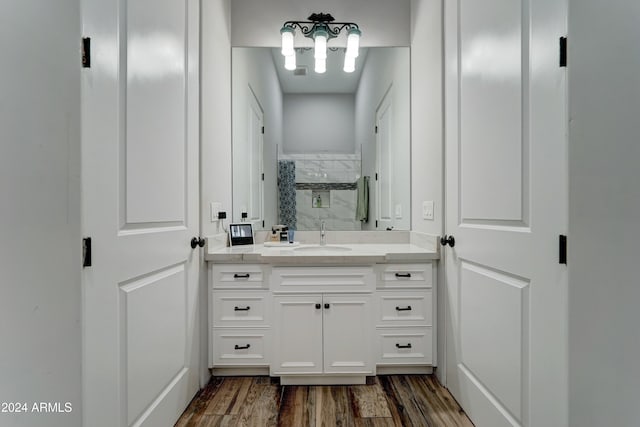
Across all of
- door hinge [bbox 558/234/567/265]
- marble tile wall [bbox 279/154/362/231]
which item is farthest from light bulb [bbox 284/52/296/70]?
door hinge [bbox 558/234/567/265]

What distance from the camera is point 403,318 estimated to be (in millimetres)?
2018

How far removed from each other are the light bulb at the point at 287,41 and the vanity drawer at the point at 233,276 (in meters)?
1.58

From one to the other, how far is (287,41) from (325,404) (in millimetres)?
2398

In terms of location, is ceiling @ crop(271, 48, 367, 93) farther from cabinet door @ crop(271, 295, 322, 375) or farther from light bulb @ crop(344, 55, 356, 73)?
cabinet door @ crop(271, 295, 322, 375)

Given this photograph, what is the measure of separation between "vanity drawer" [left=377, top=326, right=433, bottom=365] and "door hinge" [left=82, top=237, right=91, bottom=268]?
1.59m

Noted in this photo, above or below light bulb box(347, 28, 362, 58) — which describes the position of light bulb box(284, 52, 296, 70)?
below

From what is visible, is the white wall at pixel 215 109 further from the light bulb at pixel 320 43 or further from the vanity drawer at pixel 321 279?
the light bulb at pixel 320 43

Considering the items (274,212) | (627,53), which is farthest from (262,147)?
(627,53)

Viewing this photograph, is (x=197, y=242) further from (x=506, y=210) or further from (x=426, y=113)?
(x=426, y=113)

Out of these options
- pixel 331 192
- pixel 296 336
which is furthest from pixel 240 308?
pixel 331 192

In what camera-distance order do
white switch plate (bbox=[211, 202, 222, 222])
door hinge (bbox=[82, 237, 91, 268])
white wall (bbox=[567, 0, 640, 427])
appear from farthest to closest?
white switch plate (bbox=[211, 202, 222, 222]) < door hinge (bbox=[82, 237, 91, 268]) < white wall (bbox=[567, 0, 640, 427])

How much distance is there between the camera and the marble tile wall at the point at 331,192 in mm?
2598

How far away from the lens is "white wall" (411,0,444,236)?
6.59 feet

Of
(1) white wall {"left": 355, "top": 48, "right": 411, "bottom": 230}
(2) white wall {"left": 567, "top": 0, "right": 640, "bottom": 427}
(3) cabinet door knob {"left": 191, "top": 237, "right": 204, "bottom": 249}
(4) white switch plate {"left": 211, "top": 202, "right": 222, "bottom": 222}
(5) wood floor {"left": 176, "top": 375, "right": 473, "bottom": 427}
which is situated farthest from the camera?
(1) white wall {"left": 355, "top": 48, "right": 411, "bottom": 230}
